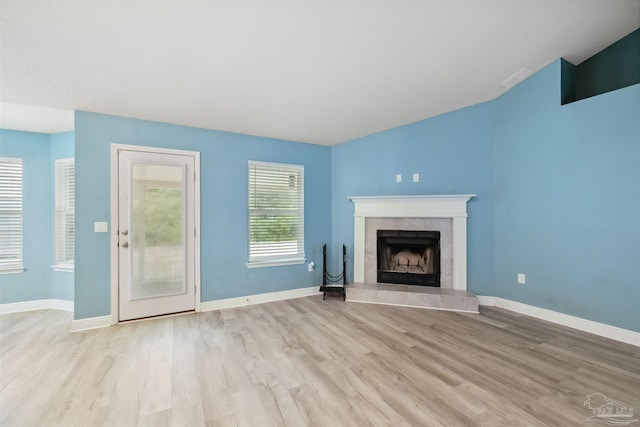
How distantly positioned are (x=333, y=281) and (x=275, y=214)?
4.99 feet

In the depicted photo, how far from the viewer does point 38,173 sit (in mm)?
3621

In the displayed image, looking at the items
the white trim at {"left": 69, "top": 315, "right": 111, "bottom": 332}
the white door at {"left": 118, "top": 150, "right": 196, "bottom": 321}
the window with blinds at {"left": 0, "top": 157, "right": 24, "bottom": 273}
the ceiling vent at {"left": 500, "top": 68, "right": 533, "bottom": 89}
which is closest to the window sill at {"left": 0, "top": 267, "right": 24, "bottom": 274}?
the window with blinds at {"left": 0, "top": 157, "right": 24, "bottom": 273}

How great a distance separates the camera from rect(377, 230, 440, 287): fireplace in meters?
3.73

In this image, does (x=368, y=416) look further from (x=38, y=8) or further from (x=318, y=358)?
(x=38, y=8)

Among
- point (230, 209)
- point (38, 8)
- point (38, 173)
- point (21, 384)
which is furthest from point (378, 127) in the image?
point (38, 173)

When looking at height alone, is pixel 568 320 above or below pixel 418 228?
below

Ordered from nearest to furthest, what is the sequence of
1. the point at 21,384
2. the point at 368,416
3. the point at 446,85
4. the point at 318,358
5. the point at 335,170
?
the point at 368,416 < the point at 21,384 < the point at 318,358 < the point at 446,85 < the point at 335,170

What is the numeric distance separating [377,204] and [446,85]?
5.90 feet

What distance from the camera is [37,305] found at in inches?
141

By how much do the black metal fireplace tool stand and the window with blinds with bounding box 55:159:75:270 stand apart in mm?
3679

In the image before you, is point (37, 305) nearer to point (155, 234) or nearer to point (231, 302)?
point (155, 234)

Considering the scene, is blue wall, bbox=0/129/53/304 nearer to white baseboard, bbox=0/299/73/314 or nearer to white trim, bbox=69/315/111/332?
white baseboard, bbox=0/299/73/314

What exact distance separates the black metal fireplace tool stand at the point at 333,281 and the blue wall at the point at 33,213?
4.02 metres

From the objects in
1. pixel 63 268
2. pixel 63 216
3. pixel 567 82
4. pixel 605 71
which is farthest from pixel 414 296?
pixel 63 216
